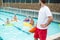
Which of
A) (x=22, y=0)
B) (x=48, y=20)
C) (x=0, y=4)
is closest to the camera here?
(x=48, y=20)

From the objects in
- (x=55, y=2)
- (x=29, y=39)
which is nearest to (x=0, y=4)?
(x=55, y=2)

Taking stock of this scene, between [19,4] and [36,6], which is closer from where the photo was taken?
[36,6]

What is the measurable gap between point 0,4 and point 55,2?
12524 millimetres

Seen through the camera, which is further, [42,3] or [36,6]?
[36,6]

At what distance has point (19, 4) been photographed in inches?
679

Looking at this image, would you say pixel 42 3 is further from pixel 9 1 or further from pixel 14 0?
pixel 9 1

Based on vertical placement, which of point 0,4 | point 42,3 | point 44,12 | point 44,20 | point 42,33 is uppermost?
point 42,3

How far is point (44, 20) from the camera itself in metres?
2.85

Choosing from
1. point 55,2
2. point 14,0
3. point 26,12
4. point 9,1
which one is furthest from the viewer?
point 9,1

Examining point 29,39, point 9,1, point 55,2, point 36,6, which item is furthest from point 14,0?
point 29,39

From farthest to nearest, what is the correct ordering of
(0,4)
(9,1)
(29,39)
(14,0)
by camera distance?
1. (0,4)
2. (9,1)
3. (14,0)
4. (29,39)

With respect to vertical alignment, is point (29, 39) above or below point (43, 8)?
below

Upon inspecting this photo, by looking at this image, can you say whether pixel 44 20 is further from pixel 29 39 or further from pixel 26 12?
pixel 26 12

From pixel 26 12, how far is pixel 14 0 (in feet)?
17.4
